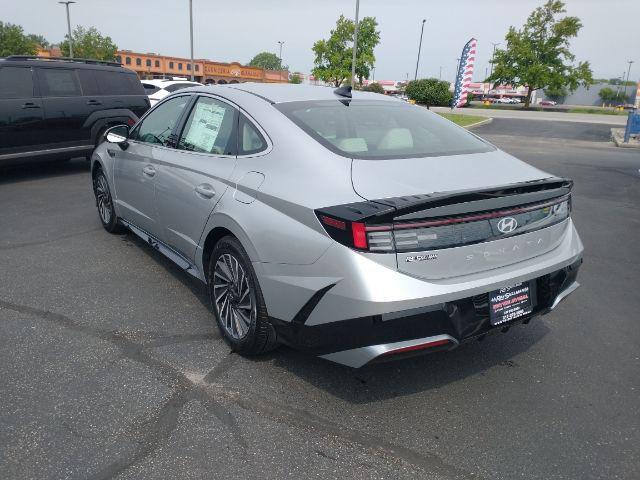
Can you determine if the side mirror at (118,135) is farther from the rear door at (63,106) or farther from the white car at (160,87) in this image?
the white car at (160,87)

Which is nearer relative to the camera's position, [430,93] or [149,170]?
[149,170]

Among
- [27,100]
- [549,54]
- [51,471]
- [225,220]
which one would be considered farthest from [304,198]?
[549,54]

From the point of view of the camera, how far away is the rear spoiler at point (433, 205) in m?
2.40

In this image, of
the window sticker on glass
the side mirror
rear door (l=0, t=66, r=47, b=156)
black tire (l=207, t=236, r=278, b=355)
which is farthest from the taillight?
rear door (l=0, t=66, r=47, b=156)

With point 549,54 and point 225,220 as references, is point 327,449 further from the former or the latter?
point 549,54

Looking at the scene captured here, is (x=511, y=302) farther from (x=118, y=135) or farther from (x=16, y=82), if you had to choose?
(x=16, y=82)

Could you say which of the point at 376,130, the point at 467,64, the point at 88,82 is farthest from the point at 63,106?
the point at 467,64

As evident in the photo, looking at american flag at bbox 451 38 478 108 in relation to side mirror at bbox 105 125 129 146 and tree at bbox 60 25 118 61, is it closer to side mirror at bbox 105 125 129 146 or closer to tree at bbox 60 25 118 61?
side mirror at bbox 105 125 129 146

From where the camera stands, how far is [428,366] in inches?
128

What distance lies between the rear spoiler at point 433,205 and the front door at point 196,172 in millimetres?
1133

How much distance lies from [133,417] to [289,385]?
85 cm

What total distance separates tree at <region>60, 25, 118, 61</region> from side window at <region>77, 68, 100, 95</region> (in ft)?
180

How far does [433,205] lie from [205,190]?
163 cm

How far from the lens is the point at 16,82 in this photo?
27.1 ft
